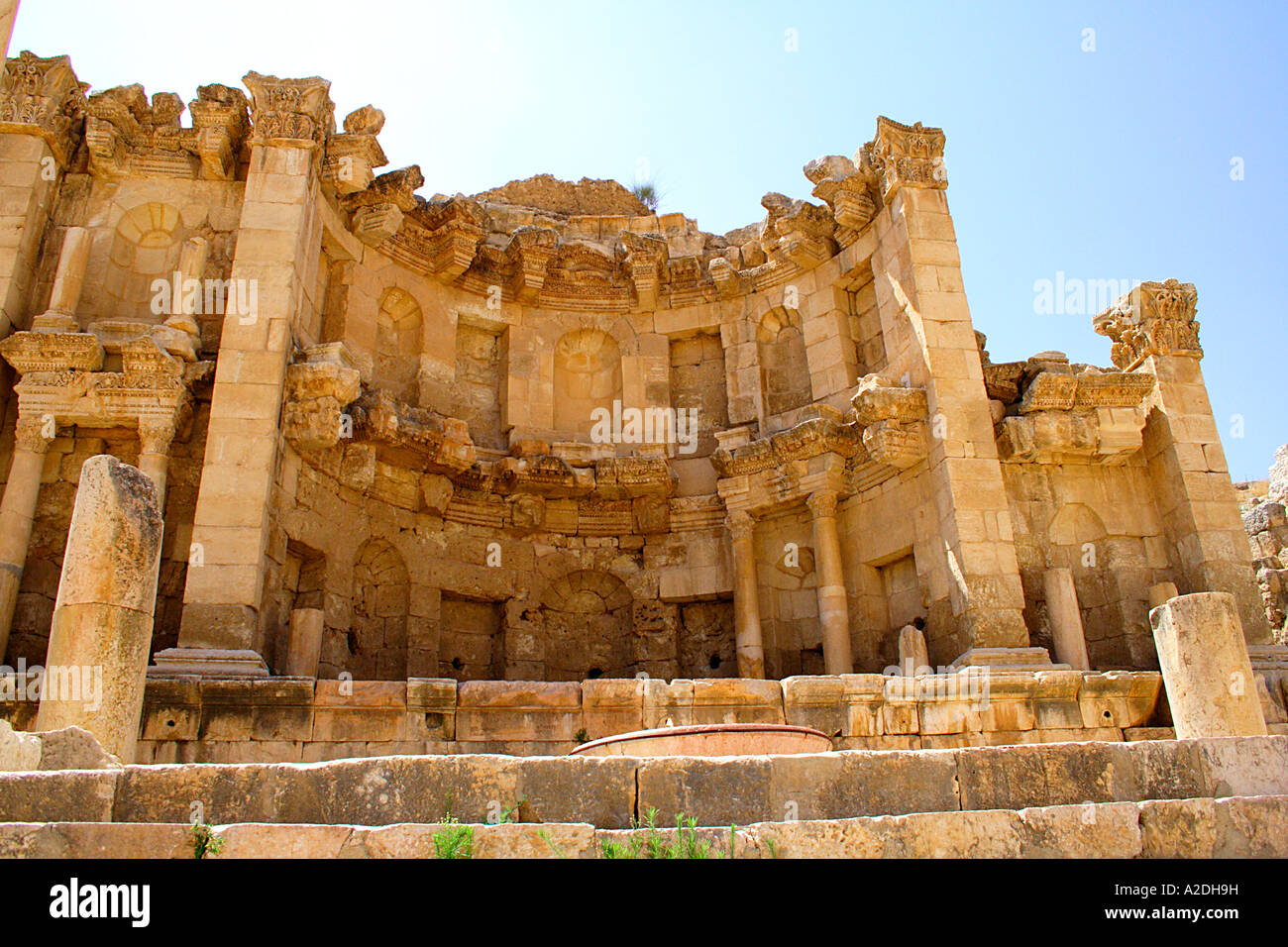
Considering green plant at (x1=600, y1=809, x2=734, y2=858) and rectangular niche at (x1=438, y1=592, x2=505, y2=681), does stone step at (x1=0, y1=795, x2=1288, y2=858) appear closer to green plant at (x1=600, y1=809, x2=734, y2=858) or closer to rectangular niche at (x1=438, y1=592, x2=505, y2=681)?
green plant at (x1=600, y1=809, x2=734, y2=858)

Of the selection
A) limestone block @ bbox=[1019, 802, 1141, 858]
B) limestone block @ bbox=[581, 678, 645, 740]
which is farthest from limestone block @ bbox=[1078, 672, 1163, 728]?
limestone block @ bbox=[1019, 802, 1141, 858]

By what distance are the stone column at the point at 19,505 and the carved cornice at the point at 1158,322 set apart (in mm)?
14340

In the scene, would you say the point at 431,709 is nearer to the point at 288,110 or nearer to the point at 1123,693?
the point at 1123,693

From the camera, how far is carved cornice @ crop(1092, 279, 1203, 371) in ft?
46.5

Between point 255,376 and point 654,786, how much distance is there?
311 inches

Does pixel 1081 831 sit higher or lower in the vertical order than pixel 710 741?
lower


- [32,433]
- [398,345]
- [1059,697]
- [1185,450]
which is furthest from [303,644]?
[1185,450]

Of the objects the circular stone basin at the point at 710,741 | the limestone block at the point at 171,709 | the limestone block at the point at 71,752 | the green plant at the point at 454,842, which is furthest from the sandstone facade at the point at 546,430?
the green plant at the point at 454,842

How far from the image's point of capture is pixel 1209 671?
783 centimetres

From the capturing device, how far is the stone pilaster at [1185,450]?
41.8ft
